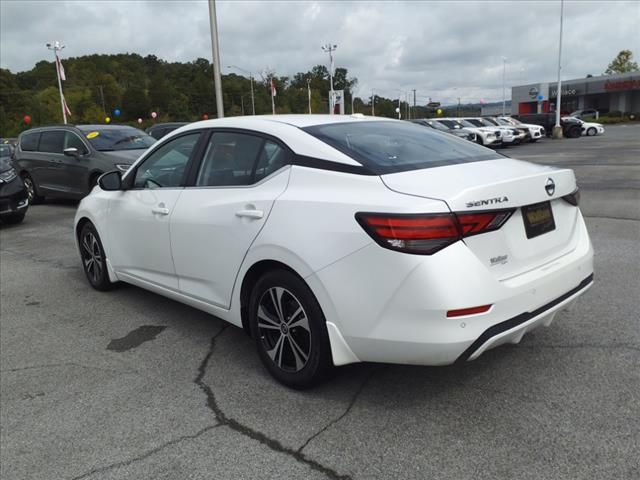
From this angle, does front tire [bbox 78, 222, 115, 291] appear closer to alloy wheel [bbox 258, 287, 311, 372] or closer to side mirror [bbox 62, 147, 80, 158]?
alloy wheel [bbox 258, 287, 311, 372]

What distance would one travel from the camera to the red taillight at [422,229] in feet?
8.77

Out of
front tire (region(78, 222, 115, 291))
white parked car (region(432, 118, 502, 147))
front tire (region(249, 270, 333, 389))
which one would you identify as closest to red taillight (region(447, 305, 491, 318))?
front tire (region(249, 270, 333, 389))

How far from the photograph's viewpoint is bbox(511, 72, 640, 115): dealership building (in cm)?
7250

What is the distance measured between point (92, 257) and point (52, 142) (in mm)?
8403

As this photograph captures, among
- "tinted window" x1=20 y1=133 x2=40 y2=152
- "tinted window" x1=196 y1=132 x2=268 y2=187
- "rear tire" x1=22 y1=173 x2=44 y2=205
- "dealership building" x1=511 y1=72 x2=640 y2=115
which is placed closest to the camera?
"tinted window" x1=196 y1=132 x2=268 y2=187

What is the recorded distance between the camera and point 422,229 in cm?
267

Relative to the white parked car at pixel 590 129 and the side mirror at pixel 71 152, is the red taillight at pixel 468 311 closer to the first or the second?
the side mirror at pixel 71 152

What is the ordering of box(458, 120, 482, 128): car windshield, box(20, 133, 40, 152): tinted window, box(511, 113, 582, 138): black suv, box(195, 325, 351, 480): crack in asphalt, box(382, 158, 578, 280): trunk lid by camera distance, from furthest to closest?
box(511, 113, 582, 138): black suv
box(458, 120, 482, 128): car windshield
box(20, 133, 40, 152): tinted window
box(382, 158, 578, 280): trunk lid
box(195, 325, 351, 480): crack in asphalt

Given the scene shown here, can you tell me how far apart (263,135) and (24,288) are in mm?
3944

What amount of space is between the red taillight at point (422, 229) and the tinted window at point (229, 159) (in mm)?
1169

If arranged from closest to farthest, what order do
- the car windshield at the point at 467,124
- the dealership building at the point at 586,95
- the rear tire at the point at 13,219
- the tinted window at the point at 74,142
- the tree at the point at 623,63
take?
the rear tire at the point at 13,219
the tinted window at the point at 74,142
the car windshield at the point at 467,124
the dealership building at the point at 586,95
the tree at the point at 623,63

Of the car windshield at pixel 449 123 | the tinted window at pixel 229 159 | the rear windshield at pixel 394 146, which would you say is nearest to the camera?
the rear windshield at pixel 394 146

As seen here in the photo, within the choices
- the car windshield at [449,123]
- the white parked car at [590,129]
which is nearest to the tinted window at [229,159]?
the car windshield at [449,123]

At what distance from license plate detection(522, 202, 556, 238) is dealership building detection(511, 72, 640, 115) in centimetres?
7246
